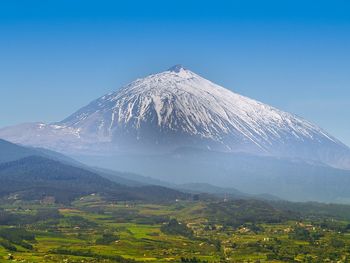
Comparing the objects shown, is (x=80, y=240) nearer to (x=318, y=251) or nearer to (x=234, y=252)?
(x=234, y=252)

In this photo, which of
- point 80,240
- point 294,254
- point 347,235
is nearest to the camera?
point 294,254

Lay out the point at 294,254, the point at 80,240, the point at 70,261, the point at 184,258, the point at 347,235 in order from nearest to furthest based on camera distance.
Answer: the point at 70,261
the point at 184,258
the point at 294,254
the point at 80,240
the point at 347,235

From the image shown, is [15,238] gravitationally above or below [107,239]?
below

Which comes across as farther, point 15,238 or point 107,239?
point 107,239

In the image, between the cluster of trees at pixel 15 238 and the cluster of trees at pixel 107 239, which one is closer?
the cluster of trees at pixel 15 238

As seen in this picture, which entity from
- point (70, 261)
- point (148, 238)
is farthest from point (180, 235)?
point (70, 261)

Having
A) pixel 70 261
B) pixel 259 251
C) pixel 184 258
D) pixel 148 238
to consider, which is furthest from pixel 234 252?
pixel 70 261

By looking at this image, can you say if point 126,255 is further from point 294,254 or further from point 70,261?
point 294,254

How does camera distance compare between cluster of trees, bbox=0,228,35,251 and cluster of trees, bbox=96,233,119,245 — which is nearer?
cluster of trees, bbox=0,228,35,251

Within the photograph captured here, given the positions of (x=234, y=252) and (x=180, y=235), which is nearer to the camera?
(x=234, y=252)
